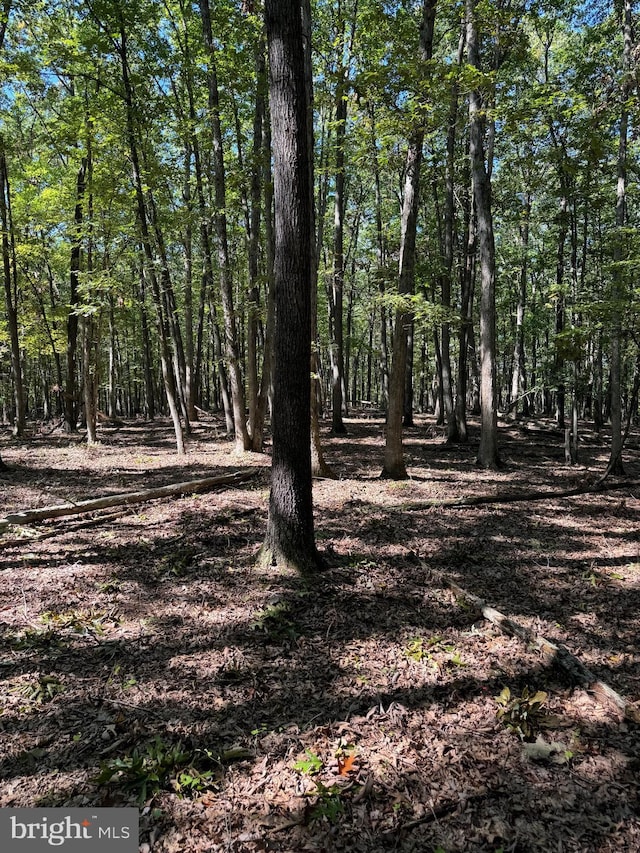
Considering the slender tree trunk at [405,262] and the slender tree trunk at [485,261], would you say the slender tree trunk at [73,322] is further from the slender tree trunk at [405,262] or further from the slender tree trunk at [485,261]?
the slender tree trunk at [485,261]

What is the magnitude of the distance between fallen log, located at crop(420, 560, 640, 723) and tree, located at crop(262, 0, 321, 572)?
1.85m

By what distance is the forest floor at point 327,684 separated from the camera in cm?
257

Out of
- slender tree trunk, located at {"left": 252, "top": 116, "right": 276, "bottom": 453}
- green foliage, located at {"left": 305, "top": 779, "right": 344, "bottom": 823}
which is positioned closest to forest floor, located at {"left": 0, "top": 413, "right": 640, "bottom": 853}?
green foliage, located at {"left": 305, "top": 779, "right": 344, "bottom": 823}

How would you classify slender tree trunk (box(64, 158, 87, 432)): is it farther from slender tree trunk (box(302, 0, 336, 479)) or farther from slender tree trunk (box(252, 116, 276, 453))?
slender tree trunk (box(302, 0, 336, 479))

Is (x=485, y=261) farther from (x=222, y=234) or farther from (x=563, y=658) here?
(x=563, y=658)

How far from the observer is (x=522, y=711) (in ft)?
10.8

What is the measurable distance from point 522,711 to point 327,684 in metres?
1.37

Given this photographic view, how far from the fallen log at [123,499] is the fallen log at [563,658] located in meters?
5.61

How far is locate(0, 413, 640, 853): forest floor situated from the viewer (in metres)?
2.57

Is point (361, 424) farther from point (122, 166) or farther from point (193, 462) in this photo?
point (122, 166)

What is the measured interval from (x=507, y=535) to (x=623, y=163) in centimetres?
839

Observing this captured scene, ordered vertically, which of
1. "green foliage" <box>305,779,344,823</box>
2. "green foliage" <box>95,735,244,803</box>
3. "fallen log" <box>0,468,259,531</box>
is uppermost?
"fallen log" <box>0,468,259,531</box>

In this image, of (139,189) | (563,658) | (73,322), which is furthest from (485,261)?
(73,322)

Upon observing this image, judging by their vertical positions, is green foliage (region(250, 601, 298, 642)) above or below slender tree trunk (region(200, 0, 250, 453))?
below
